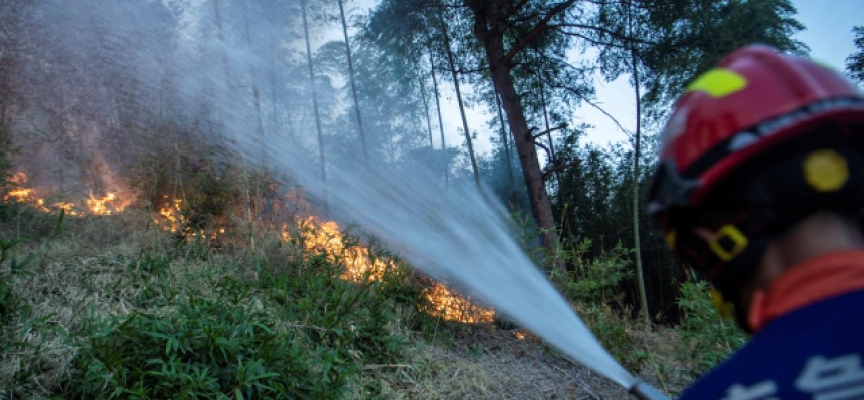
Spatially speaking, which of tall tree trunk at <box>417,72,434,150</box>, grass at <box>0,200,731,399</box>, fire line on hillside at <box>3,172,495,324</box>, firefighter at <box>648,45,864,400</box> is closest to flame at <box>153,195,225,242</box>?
fire line on hillside at <box>3,172,495,324</box>

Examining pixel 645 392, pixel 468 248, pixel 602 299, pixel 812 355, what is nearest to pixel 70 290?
pixel 468 248

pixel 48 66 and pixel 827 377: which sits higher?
pixel 48 66

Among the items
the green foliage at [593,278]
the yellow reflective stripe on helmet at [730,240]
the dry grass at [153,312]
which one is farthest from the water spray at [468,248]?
the yellow reflective stripe on helmet at [730,240]

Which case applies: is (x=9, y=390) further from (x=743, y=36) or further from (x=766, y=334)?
(x=743, y=36)

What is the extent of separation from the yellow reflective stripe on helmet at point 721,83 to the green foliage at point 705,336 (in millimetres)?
3521

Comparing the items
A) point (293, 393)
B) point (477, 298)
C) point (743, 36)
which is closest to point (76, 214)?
point (293, 393)

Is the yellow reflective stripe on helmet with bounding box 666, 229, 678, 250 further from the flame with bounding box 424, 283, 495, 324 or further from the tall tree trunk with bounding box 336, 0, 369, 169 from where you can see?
the tall tree trunk with bounding box 336, 0, 369, 169

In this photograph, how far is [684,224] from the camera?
955 mm

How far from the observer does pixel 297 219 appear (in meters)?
6.64

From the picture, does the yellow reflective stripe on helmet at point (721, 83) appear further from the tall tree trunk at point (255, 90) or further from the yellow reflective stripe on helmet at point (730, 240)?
the tall tree trunk at point (255, 90)

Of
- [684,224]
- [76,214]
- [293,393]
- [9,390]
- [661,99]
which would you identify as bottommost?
[293,393]

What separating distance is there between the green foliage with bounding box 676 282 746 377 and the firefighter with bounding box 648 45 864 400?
11.4 ft

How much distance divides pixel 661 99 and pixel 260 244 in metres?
9.12

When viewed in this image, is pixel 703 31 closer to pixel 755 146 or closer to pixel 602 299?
pixel 602 299
